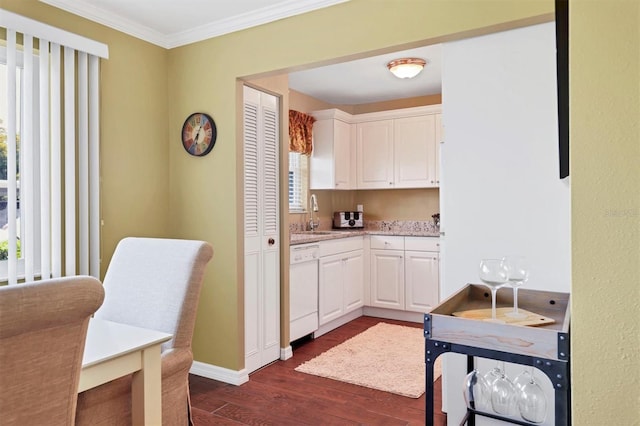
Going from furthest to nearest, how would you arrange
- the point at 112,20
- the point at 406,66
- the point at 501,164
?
the point at 406,66
the point at 112,20
the point at 501,164

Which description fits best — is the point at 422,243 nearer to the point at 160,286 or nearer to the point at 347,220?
the point at 347,220

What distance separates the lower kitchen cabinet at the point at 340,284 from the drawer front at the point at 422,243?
51 centimetres

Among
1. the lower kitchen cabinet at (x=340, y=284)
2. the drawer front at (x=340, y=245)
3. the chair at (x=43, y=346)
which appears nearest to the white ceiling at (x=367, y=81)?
the drawer front at (x=340, y=245)

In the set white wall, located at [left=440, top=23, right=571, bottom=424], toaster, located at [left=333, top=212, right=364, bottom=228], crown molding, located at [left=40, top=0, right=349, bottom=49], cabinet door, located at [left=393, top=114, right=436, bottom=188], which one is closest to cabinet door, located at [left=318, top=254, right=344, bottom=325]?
Result: toaster, located at [left=333, top=212, right=364, bottom=228]

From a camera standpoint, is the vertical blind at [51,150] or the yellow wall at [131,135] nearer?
the vertical blind at [51,150]

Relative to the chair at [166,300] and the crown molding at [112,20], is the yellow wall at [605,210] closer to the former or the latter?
the chair at [166,300]

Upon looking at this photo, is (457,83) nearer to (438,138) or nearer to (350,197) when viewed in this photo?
(438,138)

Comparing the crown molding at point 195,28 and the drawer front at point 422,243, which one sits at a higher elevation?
the crown molding at point 195,28

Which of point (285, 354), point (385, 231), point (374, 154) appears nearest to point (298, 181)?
point (374, 154)

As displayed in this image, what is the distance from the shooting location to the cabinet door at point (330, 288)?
405 cm

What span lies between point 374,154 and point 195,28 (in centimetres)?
259

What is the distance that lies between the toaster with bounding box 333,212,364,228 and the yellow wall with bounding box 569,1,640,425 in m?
4.30

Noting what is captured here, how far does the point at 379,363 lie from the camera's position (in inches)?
132

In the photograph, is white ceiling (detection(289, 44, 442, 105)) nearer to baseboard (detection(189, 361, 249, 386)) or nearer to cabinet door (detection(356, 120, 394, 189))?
cabinet door (detection(356, 120, 394, 189))
